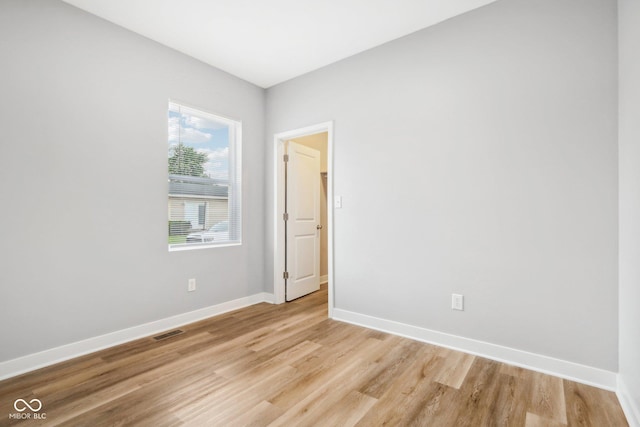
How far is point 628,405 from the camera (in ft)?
5.51

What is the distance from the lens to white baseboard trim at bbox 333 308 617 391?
78.7 inches

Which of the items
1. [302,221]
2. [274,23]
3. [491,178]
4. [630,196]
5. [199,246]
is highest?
[274,23]

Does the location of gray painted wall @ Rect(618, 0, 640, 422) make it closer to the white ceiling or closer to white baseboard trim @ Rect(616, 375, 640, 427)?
white baseboard trim @ Rect(616, 375, 640, 427)

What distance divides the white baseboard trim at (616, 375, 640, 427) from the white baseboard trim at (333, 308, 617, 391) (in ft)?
0.32

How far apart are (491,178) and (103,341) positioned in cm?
338

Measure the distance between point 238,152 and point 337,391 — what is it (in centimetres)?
279

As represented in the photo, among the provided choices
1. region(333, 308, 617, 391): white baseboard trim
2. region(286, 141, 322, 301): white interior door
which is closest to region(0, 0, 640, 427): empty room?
region(333, 308, 617, 391): white baseboard trim

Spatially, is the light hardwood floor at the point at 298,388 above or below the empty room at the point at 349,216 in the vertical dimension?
below

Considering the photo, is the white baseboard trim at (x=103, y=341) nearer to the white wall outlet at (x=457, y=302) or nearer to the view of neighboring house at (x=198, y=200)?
the view of neighboring house at (x=198, y=200)

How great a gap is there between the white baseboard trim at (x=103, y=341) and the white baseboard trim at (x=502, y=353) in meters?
1.55

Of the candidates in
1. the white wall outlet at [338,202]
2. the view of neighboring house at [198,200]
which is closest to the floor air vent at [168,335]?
the view of neighboring house at [198,200]

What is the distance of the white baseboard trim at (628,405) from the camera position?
1.56 m

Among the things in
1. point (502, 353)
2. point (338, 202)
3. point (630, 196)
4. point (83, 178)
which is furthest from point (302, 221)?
point (630, 196)

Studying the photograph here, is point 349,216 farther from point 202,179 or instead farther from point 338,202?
point 202,179
